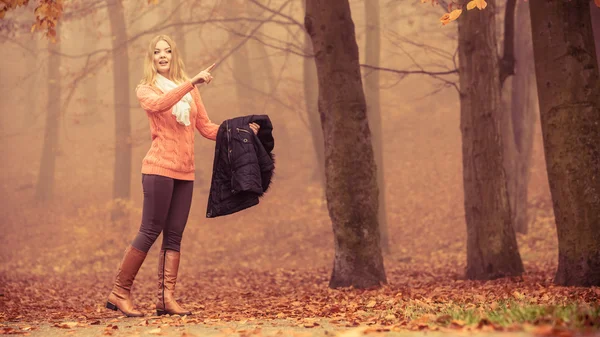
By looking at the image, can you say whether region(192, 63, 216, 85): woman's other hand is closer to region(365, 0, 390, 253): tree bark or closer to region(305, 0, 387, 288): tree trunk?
region(305, 0, 387, 288): tree trunk

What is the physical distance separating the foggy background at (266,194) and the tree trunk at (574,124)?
3354 mm

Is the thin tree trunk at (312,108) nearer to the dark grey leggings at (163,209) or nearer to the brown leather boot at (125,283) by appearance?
the dark grey leggings at (163,209)

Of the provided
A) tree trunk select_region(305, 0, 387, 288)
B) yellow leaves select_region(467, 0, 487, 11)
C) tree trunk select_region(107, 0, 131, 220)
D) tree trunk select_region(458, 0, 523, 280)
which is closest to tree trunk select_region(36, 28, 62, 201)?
tree trunk select_region(107, 0, 131, 220)

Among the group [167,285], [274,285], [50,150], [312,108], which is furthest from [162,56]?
[50,150]

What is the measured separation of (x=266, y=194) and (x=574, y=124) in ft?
38.9

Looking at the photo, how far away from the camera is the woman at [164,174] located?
6.24 metres

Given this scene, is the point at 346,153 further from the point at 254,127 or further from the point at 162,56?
the point at 162,56

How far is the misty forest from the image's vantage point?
6.23 meters

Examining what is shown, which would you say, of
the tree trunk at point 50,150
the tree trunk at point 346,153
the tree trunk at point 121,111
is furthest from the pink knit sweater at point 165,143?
the tree trunk at point 50,150

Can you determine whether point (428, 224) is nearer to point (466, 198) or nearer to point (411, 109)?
point (466, 198)

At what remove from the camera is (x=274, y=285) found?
11016 millimetres

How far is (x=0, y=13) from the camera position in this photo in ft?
24.9

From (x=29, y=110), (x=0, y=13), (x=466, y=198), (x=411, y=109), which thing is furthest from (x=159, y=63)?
(x=29, y=110)

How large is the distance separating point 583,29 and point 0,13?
6077 mm
